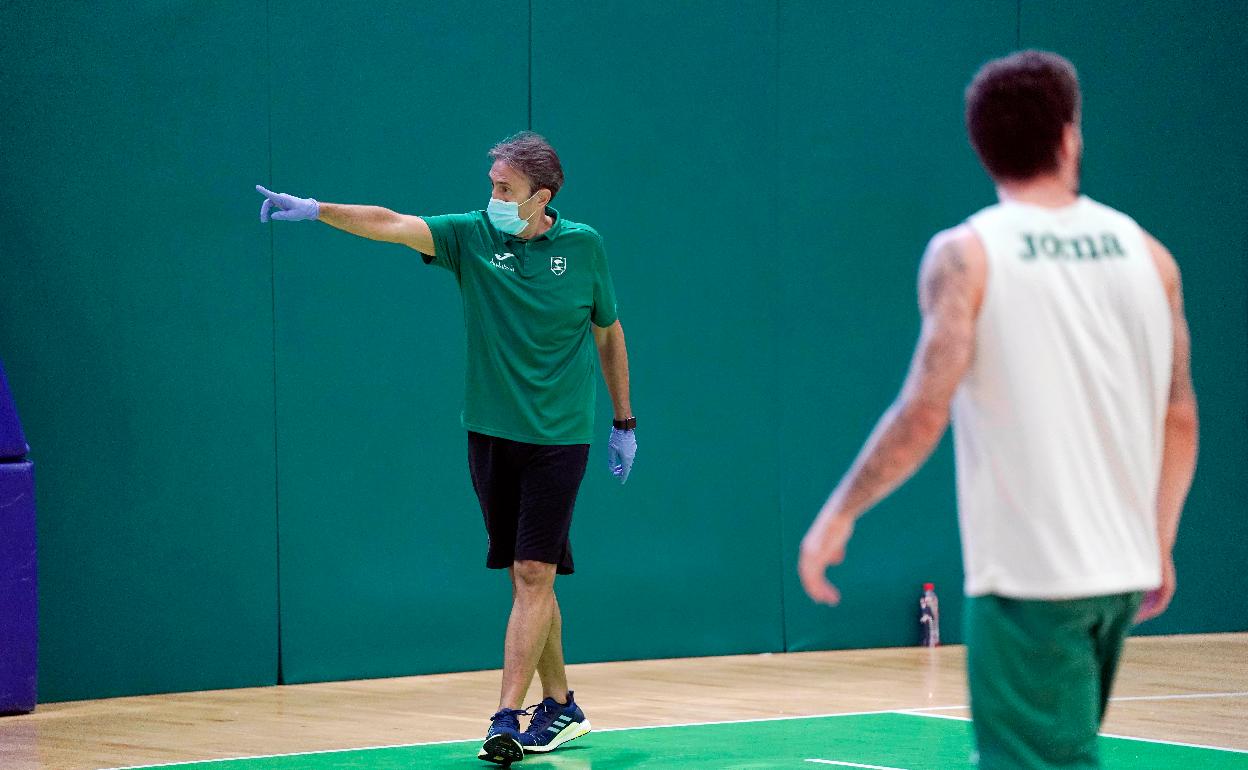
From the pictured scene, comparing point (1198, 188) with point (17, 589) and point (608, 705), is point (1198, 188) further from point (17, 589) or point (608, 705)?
point (17, 589)

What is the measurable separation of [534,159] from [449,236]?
1.16ft

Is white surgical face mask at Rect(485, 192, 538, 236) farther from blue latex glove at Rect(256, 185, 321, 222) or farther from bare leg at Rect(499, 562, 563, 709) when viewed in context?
bare leg at Rect(499, 562, 563, 709)

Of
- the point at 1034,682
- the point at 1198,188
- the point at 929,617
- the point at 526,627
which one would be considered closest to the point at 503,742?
the point at 526,627

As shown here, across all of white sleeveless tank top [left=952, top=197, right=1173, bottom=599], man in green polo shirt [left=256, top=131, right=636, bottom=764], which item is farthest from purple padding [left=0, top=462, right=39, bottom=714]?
white sleeveless tank top [left=952, top=197, right=1173, bottom=599]

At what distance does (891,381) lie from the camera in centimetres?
845

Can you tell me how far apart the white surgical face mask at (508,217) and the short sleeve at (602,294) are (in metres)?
0.28

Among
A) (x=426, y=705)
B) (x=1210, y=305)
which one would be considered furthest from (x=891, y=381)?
(x=426, y=705)

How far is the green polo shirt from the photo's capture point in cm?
548

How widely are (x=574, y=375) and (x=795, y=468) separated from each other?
285cm

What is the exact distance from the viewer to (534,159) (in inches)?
217

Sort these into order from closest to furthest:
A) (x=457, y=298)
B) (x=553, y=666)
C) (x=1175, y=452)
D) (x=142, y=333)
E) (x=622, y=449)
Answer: (x=1175, y=452), (x=553, y=666), (x=622, y=449), (x=142, y=333), (x=457, y=298)

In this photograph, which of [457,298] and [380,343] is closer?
[380,343]

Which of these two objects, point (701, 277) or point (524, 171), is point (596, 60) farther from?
point (524, 171)

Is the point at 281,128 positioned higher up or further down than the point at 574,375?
higher up
